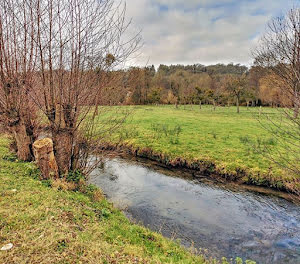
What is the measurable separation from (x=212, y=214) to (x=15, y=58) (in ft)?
26.1

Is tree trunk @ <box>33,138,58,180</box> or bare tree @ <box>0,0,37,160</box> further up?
bare tree @ <box>0,0,37,160</box>

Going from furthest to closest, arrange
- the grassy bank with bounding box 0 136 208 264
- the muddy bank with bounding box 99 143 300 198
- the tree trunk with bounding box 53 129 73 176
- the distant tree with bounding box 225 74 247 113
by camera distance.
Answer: the distant tree with bounding box 225 74 247 113
the muddy bank with bounding box 99 143 300 198
the tree trunk with bounding box 53 129 73 176
the grassy bank with bounding box 0 136 208 264

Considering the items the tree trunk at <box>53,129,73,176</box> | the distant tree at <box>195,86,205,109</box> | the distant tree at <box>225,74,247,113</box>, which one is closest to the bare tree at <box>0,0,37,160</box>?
the tree trunk at <box>53,129,73,176</box>

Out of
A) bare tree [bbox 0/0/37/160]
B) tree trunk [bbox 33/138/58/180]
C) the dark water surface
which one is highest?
bare tree [bbox 0/0/37/160]

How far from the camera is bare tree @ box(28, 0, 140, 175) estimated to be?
610 centimetres

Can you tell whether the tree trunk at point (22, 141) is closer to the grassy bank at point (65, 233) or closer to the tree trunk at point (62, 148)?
the tree trunk at point (62, 148)

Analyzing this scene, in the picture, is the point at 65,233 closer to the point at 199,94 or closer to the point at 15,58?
the point at 15,58

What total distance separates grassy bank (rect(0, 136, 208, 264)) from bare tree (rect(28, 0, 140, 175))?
164 centimetres

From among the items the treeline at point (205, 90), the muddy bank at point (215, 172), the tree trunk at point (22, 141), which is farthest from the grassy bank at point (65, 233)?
the treeline at point (205, 90)

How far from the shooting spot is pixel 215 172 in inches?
427

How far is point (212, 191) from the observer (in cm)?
912

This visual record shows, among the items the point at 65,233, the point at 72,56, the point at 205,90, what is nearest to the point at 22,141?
the point at 72,56

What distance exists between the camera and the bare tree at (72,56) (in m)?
6.10

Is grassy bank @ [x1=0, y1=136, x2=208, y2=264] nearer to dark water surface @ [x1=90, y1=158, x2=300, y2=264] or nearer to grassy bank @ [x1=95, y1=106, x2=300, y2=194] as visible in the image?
dark water surface @ [x1=90, y1=158, x2=300, y2=264]
